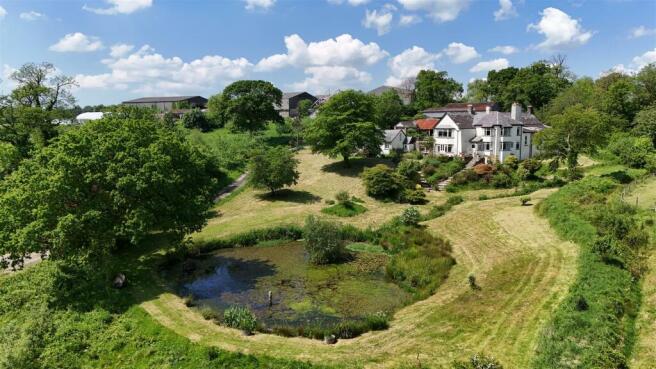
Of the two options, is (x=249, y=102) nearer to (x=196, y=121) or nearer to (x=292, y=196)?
(x=196, y=121)

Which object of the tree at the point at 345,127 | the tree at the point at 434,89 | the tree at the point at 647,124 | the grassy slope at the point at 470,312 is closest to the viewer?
the grassy slope at the point at 470,312

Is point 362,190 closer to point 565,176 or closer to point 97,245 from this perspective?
point 565,176

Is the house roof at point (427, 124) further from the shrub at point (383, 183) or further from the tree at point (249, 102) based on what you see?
the tree at point (249, 102)

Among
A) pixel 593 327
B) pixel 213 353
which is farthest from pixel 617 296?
pixel 213 353

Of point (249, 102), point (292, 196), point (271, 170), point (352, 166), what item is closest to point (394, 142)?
point (352, 166)

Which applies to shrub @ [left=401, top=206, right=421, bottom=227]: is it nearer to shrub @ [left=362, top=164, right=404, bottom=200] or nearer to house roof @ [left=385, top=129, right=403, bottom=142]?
shrub @ [left=362, top=164, right=404, bottom=200]

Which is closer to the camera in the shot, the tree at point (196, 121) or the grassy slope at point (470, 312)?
the grassy slope at point (470, 312)

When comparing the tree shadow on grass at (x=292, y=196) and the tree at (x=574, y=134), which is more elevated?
the tree at (x=574, y=134)

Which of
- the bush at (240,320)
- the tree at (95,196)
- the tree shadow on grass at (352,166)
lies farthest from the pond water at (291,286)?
the tree shadow on grass at (352,166)
